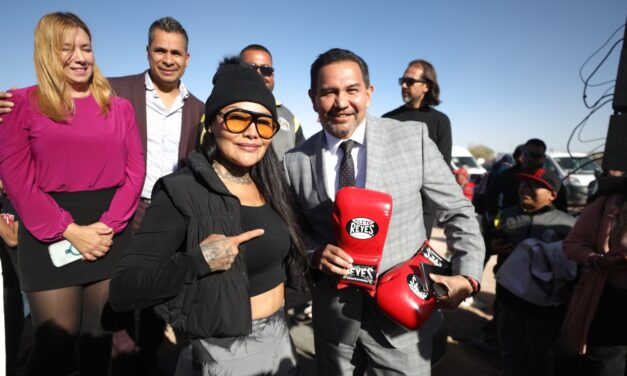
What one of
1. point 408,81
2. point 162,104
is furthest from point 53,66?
point 408,81

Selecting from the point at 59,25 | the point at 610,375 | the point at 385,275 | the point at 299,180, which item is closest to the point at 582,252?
the point at 610,375

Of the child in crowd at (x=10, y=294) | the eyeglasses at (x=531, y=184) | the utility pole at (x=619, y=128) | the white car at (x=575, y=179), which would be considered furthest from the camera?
the white car at (x=575, y=179)

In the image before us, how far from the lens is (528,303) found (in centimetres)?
269

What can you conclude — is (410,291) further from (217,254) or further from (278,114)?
(278,114)

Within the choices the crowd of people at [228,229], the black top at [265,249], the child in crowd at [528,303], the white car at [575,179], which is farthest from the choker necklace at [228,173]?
the white car at [575,179]

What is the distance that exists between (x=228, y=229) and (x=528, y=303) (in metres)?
2.47

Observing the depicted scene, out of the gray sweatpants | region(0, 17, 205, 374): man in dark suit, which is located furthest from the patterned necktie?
region(0, 17, 205, 374): man in dark suit

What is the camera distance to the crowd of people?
1.38 m

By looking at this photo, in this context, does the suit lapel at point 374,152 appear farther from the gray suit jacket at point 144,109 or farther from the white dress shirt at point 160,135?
the white dress shirt at point 160,135

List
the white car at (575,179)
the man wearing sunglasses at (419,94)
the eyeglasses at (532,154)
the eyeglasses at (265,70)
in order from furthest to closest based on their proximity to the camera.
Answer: the white car at (575,179)
the eyeglasses at (532,154)
the man wearing sunglasses at (419,94)
the eyeglasses at (265,70)

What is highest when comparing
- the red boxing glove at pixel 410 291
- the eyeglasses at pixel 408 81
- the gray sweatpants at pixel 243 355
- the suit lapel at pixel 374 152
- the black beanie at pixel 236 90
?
the eyeglasses at pixel 408 81

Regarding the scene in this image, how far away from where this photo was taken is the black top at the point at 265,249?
1.54m

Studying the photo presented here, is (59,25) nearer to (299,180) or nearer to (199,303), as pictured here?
(299,180)

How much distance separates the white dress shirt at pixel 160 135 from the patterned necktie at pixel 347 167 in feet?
4.91
